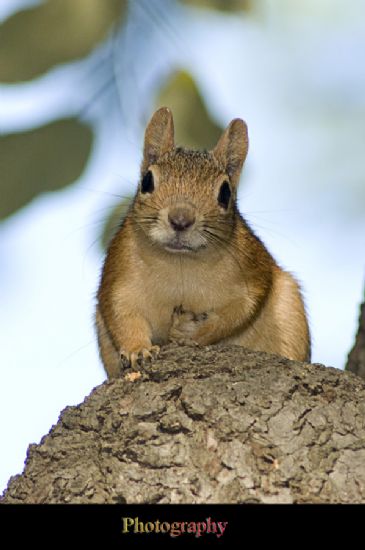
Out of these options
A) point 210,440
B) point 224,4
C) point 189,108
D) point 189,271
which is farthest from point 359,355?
point 224,4

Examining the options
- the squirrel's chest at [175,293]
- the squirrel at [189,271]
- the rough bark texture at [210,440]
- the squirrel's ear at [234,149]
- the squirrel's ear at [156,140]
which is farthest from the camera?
the squirrel's ear at [234,149]

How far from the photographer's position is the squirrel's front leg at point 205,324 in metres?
4.07

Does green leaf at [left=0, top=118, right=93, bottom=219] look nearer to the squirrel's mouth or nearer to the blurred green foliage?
the blurred green foliage

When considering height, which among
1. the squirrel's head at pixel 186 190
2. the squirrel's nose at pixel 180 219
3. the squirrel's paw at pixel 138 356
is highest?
the squirrel's head at pixel 186 190

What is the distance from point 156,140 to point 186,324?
845 millimetres

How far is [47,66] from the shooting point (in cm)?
253

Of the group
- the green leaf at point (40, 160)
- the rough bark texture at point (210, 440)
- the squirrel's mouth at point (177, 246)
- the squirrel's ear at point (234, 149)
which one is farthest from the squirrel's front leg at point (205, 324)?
the green leaf at point (40, 160)

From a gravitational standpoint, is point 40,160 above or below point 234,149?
below

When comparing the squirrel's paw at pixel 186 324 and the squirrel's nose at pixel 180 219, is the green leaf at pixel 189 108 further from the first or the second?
the squirrel's paw at pixel 186 324

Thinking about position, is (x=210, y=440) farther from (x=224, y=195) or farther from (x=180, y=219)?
(x=224, y=195)

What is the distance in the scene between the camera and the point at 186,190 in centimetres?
407
